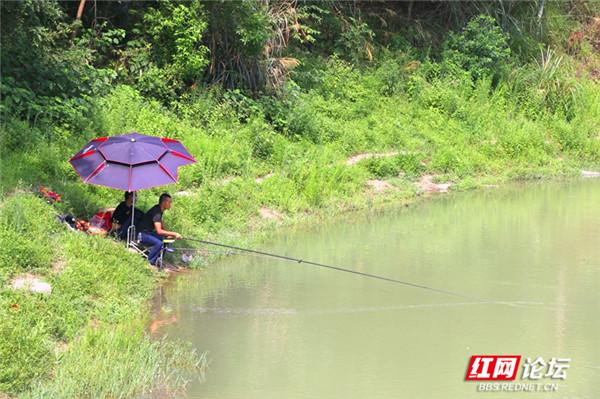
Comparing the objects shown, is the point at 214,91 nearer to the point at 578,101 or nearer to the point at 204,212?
the point at 204,212

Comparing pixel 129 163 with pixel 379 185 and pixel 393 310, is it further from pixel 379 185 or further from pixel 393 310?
pixel 379 185

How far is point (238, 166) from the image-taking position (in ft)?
47.6

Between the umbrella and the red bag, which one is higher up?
the umbrella

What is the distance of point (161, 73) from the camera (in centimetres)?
1567

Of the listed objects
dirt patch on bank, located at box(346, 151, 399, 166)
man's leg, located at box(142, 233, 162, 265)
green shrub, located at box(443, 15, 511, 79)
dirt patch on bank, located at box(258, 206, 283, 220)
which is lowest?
dirt patch on bank, located at box(258, 206, 283, 220)

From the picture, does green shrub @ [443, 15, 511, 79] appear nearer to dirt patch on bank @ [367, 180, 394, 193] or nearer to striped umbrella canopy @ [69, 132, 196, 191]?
dirt patch on bank @ [367, 180, 394, 193]

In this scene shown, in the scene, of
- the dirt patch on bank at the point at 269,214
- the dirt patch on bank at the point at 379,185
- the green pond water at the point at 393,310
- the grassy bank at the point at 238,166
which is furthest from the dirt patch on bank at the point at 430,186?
the dirt patch on bank at the point at 269,214

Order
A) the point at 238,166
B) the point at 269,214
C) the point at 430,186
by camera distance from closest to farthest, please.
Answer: the point at 269,214 < the point at 238,166 < the point at 430,186

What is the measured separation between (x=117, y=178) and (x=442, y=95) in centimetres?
1098

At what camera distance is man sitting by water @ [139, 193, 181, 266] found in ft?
34.3

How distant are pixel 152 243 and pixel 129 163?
3.30 ft

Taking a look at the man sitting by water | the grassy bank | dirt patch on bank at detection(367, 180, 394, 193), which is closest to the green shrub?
the grassy bank

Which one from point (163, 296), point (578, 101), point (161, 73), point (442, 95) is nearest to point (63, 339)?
point (163, 296)

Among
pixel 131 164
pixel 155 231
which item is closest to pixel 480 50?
pixel 155 231
